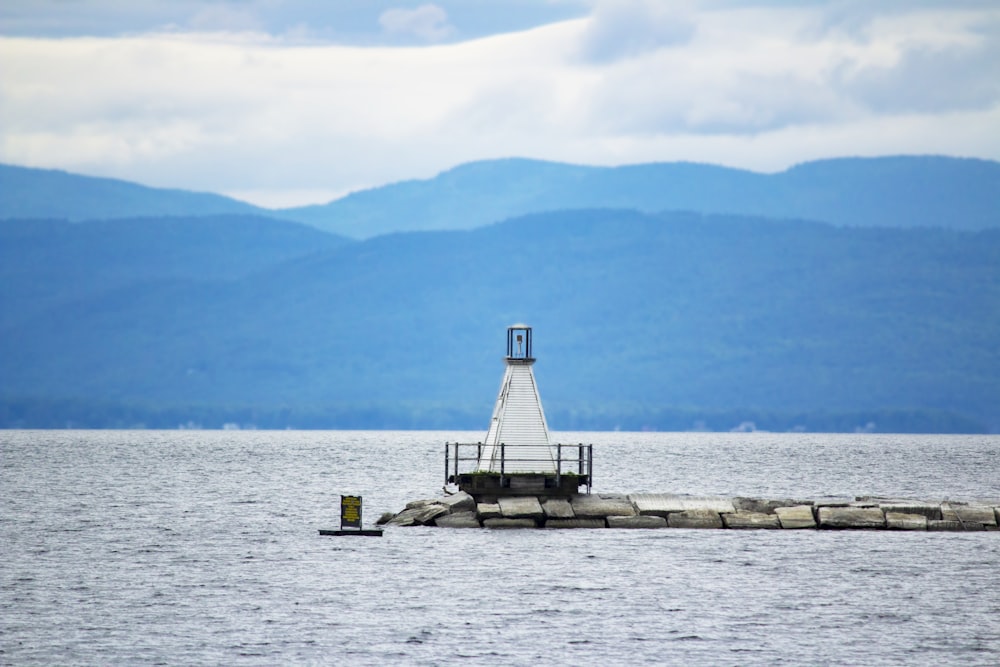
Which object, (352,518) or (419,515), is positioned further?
(419,515)

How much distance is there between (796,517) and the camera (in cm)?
5788

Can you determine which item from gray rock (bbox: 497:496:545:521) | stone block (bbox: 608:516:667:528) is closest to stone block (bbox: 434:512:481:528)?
gray rock (bbox: 497:496:545:521)

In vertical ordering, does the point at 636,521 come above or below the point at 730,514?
below

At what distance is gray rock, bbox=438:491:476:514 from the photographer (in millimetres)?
55281

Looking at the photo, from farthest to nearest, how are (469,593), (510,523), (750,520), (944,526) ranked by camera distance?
(944,526) → (750,520) → (510,523) → (469,593)

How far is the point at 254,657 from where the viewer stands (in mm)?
34406

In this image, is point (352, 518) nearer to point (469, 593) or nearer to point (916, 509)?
point (469, 593)

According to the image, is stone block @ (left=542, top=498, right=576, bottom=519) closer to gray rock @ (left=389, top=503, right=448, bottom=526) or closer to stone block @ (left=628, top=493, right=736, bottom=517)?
stone block @ (left=628, top=493, right=736, bottom=517)

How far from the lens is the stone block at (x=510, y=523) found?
53906mm

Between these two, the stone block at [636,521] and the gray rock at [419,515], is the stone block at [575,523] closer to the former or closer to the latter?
the stone block at [636,521]

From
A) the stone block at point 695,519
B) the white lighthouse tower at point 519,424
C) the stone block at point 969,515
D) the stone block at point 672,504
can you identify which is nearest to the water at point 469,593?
the stone block at point 695,519

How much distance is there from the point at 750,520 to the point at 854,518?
4219 millimetres

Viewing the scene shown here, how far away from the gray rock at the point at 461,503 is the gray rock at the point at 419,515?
382 mm

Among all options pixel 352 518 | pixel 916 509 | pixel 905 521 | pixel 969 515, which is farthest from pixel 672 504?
pixel 352 518
